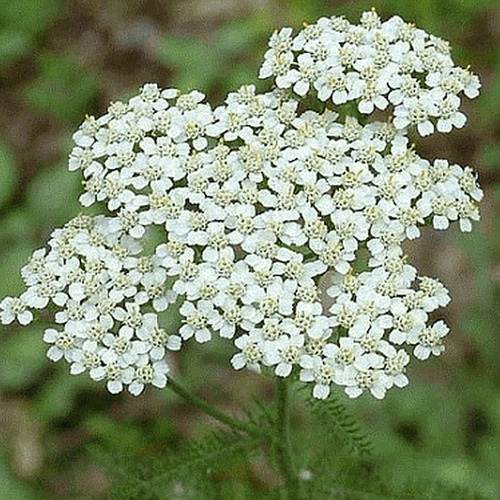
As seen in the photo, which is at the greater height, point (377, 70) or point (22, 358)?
point (377, 70)

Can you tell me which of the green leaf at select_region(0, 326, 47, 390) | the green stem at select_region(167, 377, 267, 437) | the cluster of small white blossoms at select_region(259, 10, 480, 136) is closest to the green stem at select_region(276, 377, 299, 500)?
the green stem at select_region(167, 377, 267, 437)

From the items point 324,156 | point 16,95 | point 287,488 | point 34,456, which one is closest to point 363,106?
point 324,156

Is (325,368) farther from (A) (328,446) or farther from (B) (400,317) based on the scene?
(A) (328,446)

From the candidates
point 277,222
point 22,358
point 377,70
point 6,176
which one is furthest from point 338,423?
point 6,176

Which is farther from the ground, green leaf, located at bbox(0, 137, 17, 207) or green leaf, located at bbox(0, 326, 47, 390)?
green leaf, located at bbox(0, 137, 17, 207)

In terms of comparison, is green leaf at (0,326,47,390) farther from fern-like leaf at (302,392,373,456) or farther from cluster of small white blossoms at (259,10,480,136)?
cluster of small white blossoms at (259,10,480,136)

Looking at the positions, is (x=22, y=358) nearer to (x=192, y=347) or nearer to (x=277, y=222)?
(x=192, y=347)

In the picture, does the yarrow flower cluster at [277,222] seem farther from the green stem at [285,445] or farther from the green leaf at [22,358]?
the green leaf at [22,358]

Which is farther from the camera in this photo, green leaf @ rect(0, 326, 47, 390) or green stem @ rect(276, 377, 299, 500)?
green leaf @ rect(0, 326, 47, 390)
